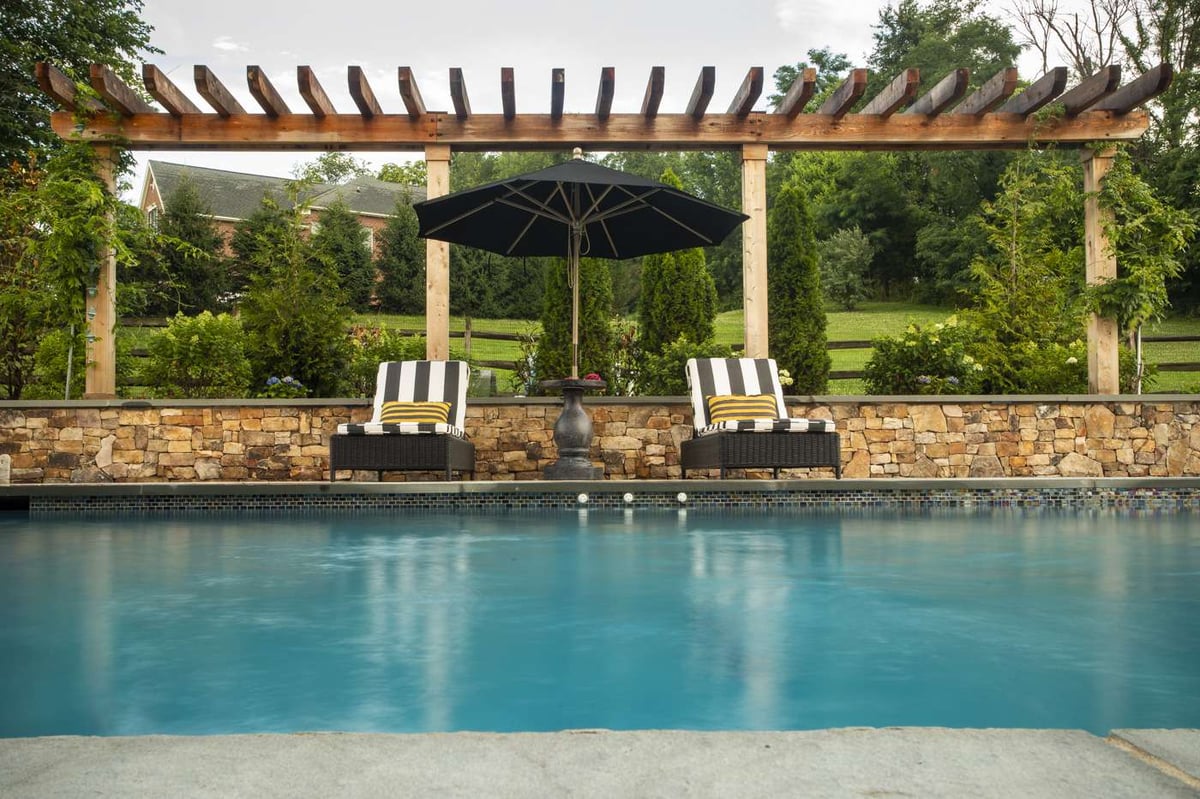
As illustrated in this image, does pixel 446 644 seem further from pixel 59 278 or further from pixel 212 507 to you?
pixel 59 278

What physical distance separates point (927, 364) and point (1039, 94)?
7.92 ft

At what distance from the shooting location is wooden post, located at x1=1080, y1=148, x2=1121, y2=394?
8875mm

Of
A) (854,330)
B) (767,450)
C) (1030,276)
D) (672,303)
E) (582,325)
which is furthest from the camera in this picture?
(854,330)

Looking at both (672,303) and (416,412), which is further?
(672,303)

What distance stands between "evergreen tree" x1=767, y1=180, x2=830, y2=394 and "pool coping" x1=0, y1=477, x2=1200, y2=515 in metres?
2.92

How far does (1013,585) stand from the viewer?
3.68 m

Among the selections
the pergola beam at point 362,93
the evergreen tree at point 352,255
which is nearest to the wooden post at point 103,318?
the pergola beam at point 362,93

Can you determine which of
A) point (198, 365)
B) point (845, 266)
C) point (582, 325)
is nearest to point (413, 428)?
point (198, 365)

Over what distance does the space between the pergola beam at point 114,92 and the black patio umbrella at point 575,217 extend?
264 cm

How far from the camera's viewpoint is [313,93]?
812 centimetres

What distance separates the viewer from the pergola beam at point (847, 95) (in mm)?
8102

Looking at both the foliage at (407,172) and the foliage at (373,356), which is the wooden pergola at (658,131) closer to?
the foliage at (373,356)

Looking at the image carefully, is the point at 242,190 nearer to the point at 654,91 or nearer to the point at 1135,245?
the point at 654,91

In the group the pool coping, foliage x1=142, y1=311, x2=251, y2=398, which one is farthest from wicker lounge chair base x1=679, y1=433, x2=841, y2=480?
foliage x1=142, y1=311, x2=251, y2=398
